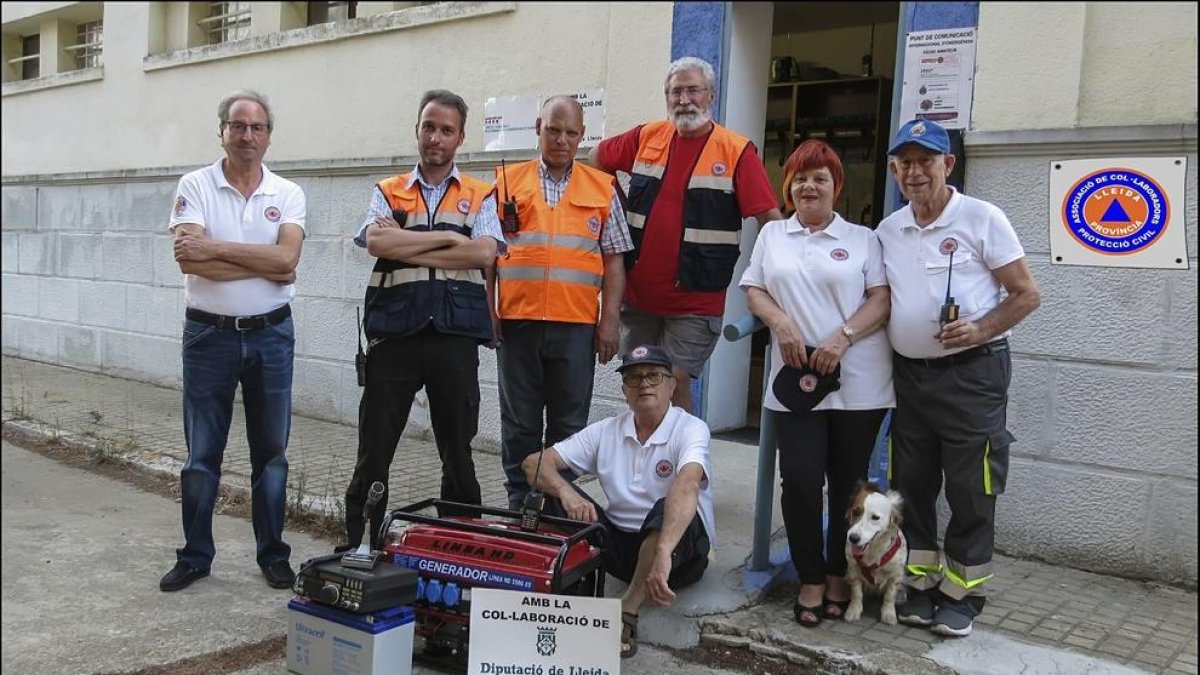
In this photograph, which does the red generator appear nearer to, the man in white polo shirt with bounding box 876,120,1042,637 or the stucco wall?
the man in white polo shirt with bounding box 876,120,1042,637

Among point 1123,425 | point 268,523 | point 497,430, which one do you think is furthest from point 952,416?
point 497,430

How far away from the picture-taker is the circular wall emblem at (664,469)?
3.54 metres

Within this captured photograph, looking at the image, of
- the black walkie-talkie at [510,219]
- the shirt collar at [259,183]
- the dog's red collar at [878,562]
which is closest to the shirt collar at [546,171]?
the black walkie-talkie at [510,219]

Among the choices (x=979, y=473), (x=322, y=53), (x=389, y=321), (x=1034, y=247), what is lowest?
(x=979, y=473)

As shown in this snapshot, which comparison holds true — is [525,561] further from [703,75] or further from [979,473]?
[703,75]

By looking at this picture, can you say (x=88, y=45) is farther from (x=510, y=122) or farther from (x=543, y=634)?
(x=543, y=634)

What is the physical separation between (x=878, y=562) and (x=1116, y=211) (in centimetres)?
205

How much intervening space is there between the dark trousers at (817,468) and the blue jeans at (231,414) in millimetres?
2066

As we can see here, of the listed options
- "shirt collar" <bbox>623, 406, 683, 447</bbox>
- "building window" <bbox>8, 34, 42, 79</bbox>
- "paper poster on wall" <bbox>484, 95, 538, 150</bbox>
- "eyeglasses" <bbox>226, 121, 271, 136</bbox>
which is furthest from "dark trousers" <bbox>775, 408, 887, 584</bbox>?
"building window" <bbox>8, 34, 42, 79</bbox>

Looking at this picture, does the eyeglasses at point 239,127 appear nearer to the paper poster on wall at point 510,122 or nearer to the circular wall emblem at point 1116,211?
the paper poster on wall at point 510,122

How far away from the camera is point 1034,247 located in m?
4.49

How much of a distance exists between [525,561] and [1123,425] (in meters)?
2.91

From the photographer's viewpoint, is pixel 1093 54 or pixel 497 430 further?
pixel 497 430

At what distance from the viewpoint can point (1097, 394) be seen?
434 cm
